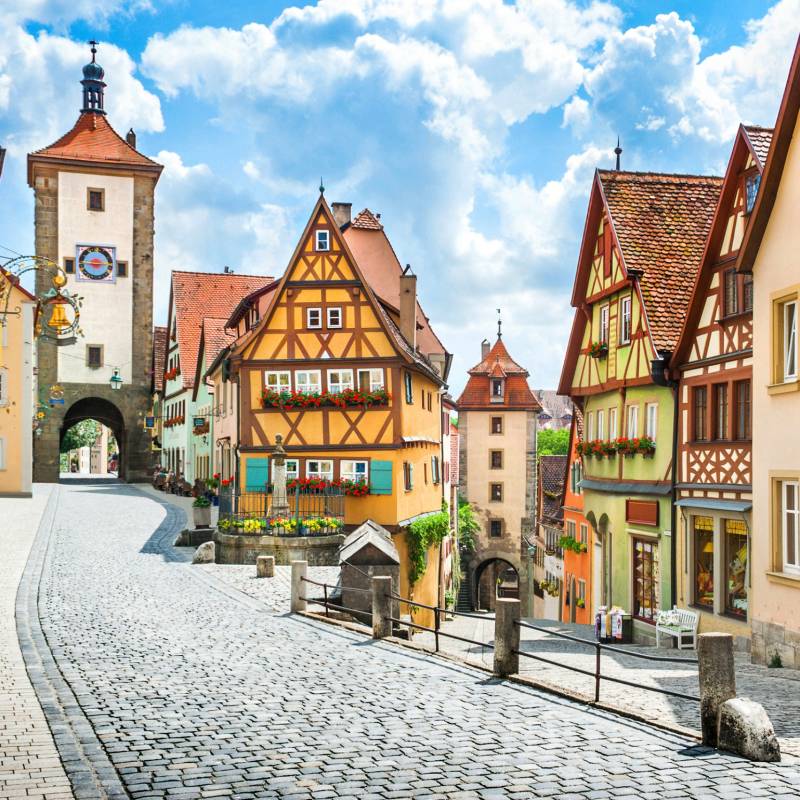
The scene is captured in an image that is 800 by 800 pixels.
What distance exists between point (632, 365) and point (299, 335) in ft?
38.0

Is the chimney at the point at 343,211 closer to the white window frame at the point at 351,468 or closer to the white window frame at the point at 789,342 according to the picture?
the white window frame at the point at 351,468

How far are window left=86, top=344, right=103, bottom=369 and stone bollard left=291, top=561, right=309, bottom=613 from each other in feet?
148

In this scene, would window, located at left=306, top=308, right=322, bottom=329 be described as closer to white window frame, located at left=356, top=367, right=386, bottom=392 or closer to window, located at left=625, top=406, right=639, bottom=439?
white window frame, located at left=356, top=367, right=386, bottom=392

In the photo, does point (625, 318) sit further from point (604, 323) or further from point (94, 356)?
point (94, 356)

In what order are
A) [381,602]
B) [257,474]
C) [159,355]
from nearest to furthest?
→ 1. [381,602]
2. [257,474]
3. [159,355]

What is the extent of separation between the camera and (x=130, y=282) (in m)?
60.3

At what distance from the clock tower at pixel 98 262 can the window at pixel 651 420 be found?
4107 cm

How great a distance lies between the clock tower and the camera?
5853 centimetres

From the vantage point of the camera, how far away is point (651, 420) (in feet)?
76.2

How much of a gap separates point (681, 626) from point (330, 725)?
40.1 feet

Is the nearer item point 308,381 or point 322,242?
point 322,242

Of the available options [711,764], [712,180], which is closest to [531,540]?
[712,180]

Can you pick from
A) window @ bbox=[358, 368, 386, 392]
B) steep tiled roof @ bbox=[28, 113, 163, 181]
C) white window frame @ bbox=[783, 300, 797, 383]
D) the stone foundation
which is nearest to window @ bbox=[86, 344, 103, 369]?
steep tiled roof @ bbox=[28, 113, 163, 181]

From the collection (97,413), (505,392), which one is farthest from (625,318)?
(97,413)
